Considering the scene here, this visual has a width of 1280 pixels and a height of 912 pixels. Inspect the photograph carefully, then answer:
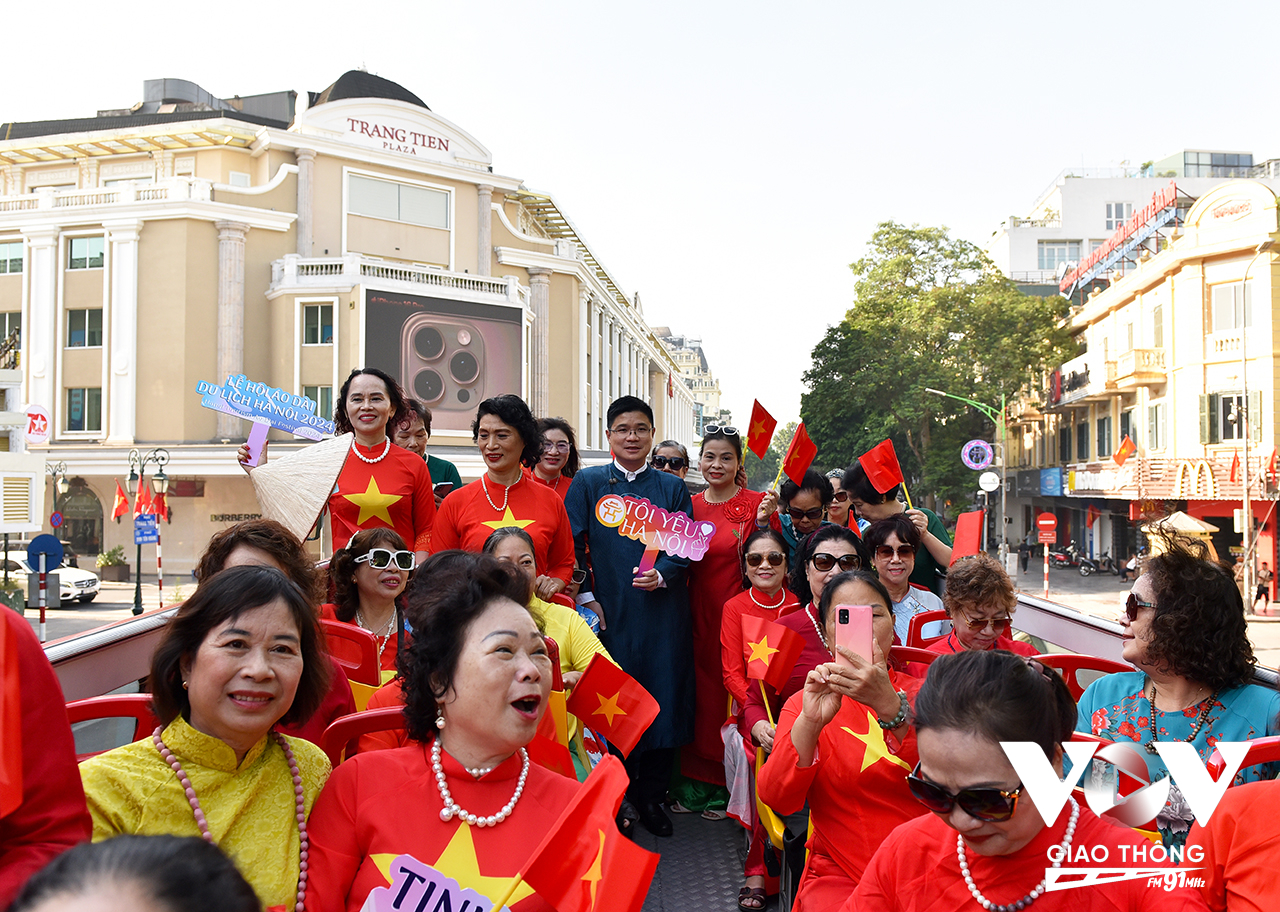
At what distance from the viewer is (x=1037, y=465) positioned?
45.4 metres

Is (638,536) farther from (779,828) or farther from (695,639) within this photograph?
(779,828)

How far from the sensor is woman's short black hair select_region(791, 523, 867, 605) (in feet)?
12.1

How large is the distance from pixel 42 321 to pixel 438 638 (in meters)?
36.1

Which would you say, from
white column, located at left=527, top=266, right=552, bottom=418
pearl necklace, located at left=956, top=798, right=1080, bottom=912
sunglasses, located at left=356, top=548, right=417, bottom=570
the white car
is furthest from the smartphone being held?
white column, located at left=527, top=266, right=552, bottom=418

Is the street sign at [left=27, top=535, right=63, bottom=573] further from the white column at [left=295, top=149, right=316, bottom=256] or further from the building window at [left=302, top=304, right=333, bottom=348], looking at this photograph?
the white column at [left=295, top=149, right=316, bottom=256]

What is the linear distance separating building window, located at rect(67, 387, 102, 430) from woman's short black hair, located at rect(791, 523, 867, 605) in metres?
33.7

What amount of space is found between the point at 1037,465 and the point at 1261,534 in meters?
21.4

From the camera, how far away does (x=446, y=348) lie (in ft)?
105

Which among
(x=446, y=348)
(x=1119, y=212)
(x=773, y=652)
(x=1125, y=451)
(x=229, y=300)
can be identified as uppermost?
(x=1119, y=212)

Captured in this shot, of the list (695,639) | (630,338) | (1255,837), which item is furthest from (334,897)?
(630,338)

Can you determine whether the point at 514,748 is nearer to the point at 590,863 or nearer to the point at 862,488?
the point at 590,863

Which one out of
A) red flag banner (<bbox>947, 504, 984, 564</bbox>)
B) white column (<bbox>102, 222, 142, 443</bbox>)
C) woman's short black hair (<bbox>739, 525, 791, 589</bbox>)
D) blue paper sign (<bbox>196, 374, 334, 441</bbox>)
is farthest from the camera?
white column (<bbox>102, 222, 142, 443</bbox>)

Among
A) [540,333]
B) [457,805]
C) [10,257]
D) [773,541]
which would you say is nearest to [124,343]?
[10,257]

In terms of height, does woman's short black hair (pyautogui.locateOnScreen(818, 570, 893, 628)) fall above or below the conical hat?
below
